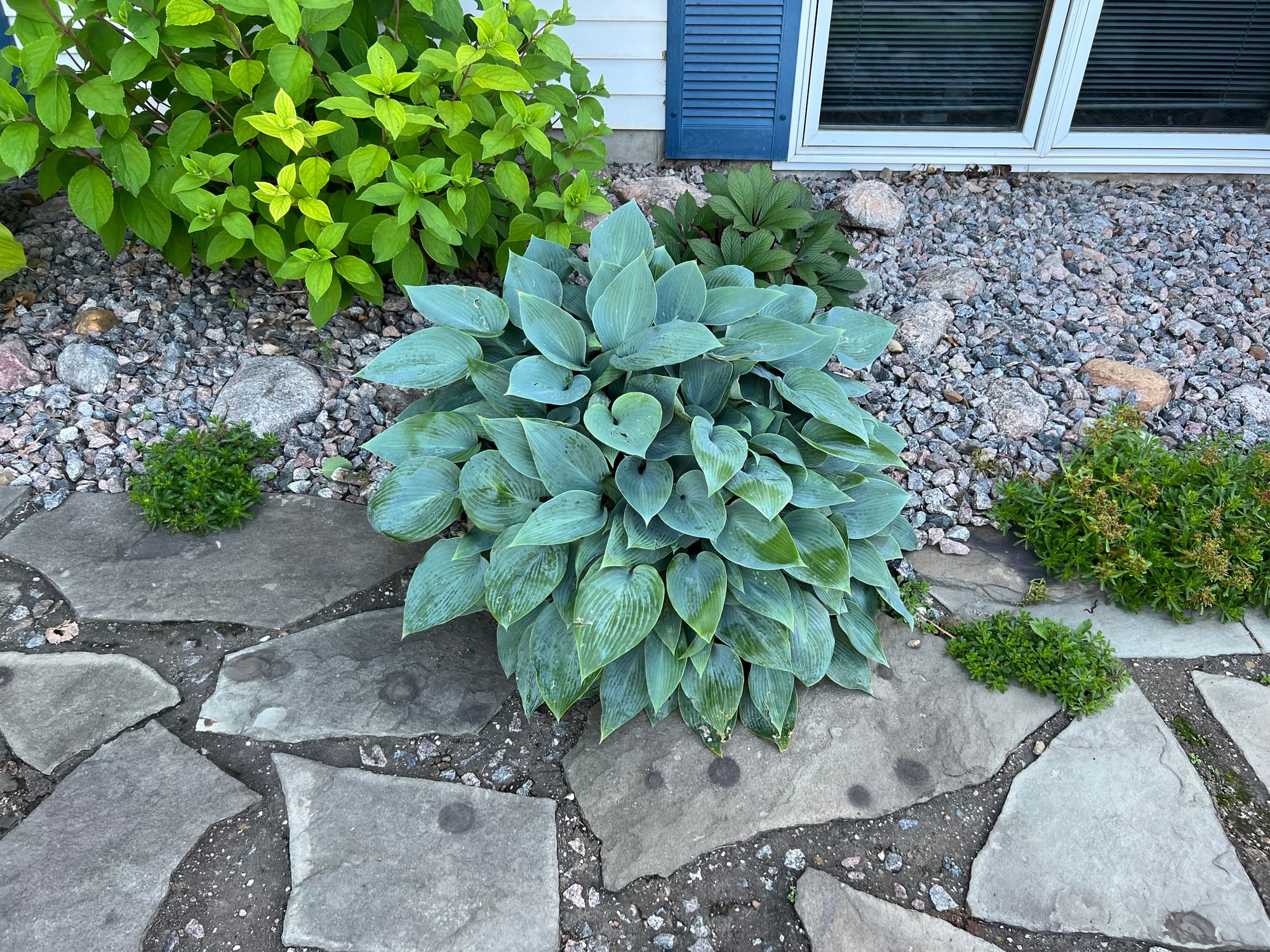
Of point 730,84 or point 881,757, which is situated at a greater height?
point 730,84

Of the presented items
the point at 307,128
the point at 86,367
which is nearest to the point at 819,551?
the point at 307,128

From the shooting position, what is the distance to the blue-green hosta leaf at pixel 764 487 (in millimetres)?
1386

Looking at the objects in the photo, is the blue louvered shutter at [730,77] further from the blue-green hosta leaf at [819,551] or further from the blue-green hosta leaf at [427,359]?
the blue-green hosta leaf at [819,551]

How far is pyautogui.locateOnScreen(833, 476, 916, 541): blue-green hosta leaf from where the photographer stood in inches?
66.6

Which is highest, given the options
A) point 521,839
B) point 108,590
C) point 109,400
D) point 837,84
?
point 837,84

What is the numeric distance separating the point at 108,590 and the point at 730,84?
2774 millimetres

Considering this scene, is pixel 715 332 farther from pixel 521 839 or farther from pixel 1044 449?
pixel 1044 449

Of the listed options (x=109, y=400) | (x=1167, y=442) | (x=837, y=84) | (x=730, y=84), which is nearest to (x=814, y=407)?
(x=1167, y=442)

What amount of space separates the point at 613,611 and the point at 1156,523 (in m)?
1.38

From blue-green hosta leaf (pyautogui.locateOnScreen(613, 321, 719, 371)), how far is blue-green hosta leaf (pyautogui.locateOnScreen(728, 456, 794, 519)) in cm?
23

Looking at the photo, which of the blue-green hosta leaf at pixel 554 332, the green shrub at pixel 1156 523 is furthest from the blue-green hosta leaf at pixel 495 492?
the green shrub at pixel 1156 523

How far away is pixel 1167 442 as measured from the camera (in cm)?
232

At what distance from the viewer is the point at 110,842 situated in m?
1.43

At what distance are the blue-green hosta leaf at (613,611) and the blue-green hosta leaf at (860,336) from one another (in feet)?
2.15
